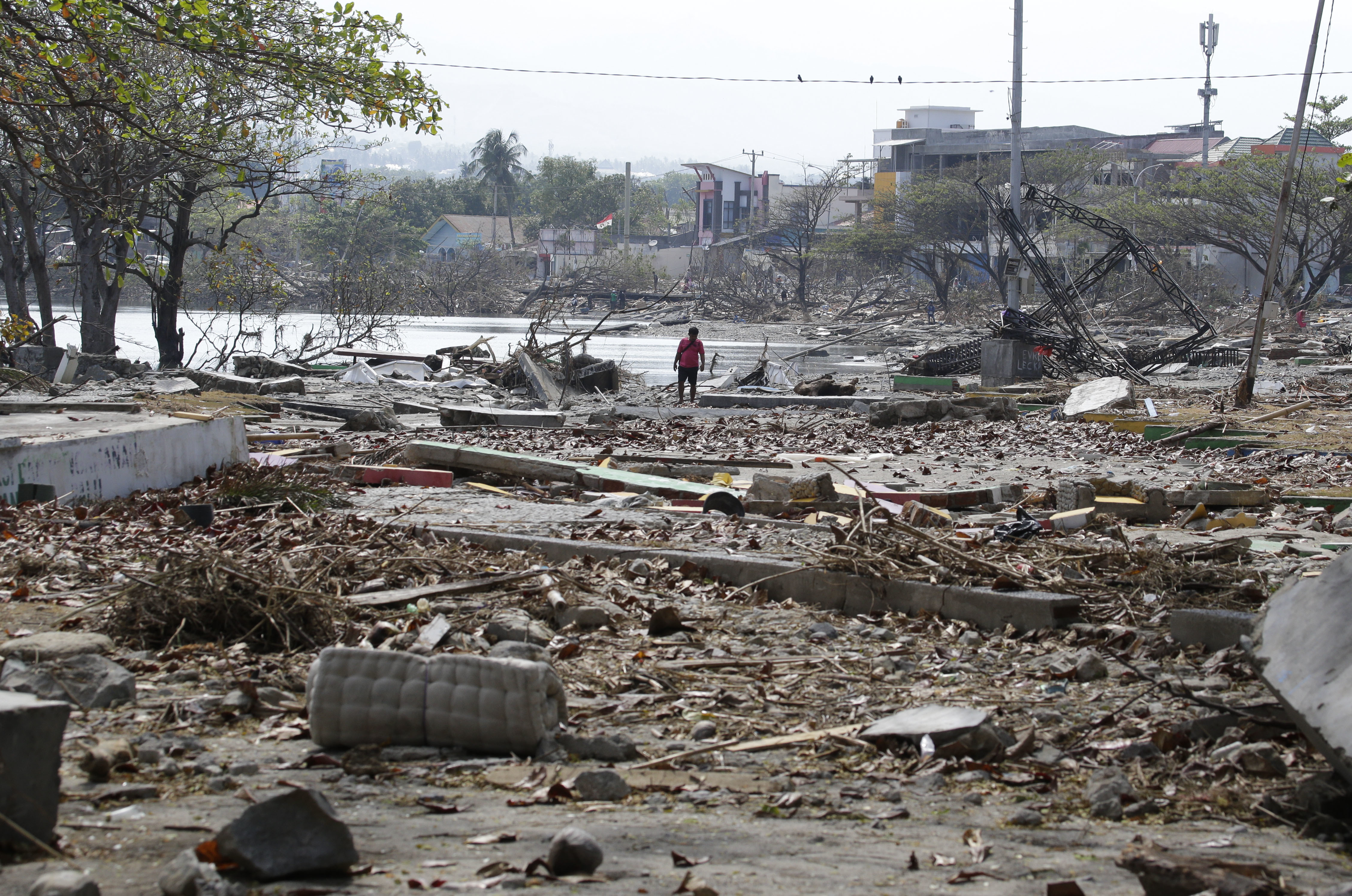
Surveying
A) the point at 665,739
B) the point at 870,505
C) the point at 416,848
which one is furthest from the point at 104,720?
the point at 870,505

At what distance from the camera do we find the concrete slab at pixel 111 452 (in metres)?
7.82

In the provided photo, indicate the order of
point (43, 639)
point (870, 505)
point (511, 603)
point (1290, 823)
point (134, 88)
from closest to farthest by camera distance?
point (1290, 823), point (43, 639), point (511, 603), point (870, 505), point (134, 88)

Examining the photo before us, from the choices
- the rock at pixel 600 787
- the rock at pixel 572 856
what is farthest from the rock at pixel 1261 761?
the rock at pixel 572 856

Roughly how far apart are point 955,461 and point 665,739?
899cm

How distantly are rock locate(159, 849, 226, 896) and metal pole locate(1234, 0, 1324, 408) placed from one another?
51.6ft

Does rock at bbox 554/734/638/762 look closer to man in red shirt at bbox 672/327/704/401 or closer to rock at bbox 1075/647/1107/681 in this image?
rock at bbox 1075/647/1107/681

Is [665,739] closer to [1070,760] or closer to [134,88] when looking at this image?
[1070,760]

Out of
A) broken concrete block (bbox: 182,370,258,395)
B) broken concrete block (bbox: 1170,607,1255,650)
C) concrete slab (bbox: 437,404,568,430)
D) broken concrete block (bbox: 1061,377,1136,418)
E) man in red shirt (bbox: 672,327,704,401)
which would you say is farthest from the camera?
man in red shirt (bbox: 672,327,704,401)

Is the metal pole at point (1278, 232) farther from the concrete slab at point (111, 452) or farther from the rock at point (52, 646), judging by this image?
the rock at point (52, 646)

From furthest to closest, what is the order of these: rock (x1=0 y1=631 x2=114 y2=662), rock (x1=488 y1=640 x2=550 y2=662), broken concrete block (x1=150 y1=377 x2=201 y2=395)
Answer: broken concrete block (x1=150 y1=377 x2=201 y2=395)
rock (x1=488 y1=640 x2=550 y2=662)
rock (x1=0 y1=631 x2=114 y2=662)

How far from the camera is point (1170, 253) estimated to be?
51.0 metres

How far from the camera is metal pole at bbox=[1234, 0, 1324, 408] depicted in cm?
1497

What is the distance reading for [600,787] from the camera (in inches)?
119

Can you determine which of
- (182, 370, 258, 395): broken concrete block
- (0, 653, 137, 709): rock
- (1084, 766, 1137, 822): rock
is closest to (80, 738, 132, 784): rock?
(0, 653, 137, 709): rock
